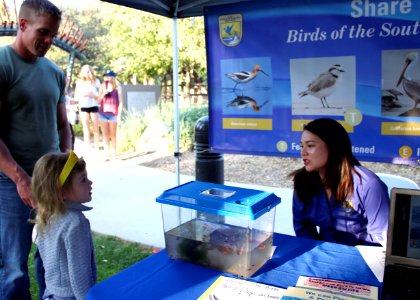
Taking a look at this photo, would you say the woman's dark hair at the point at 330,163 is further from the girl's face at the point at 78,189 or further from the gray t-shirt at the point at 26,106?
the gray t-shirt at the point at 26,106

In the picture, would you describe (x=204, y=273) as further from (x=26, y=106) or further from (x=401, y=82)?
(x=401, y=82)

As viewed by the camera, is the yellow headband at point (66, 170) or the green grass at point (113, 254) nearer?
the yellow headband at point (66, 170)

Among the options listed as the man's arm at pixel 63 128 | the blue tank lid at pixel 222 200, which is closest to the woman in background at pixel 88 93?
the man's arm at pixel 63 128

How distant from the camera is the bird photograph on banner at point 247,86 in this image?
3.35 m

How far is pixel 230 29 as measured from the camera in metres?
3.41

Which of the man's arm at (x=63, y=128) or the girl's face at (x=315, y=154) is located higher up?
the man's arm at (x=63, y=128)

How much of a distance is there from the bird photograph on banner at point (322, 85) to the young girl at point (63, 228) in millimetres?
1971

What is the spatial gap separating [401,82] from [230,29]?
55.7 inches

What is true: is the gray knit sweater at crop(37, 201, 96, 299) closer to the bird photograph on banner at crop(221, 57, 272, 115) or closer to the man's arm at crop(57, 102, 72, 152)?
the man's arm at crop(57, 102, 72, 152)

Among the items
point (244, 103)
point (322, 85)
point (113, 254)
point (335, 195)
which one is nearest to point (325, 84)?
point (322, 85)

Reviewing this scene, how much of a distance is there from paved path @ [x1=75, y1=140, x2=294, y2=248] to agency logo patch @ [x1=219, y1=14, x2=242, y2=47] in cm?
213

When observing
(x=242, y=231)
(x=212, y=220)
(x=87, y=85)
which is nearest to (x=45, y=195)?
(x=212, y=220)

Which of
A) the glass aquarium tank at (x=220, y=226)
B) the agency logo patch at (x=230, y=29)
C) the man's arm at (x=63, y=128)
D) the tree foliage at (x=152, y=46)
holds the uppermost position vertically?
the tree foliage at (x=152, y=46)

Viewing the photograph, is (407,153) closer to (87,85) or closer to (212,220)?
(212,220)
